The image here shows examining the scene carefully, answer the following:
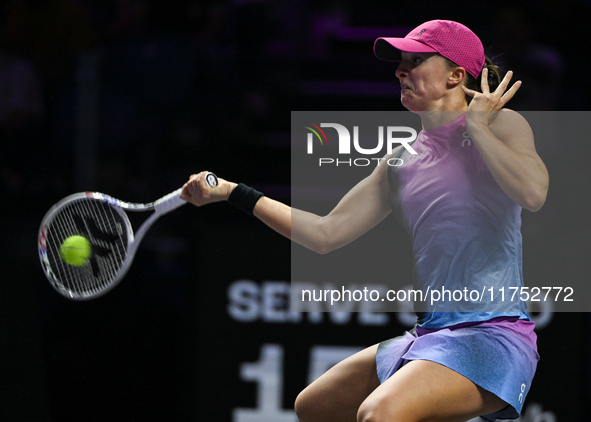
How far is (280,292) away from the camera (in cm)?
367

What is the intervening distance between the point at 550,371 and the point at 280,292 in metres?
1.33

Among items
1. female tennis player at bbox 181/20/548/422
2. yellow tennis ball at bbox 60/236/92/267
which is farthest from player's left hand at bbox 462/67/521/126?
yellow tennis ball at bbox 60/236/92/267

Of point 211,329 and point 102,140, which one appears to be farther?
point 102,140

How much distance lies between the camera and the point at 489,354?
2.12 meters

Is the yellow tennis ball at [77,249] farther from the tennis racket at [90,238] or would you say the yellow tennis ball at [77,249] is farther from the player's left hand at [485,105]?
the player's left hand at [485,105]

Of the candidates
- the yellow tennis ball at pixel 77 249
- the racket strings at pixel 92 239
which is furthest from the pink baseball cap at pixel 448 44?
the yellow tennis ball at pixel 77 249

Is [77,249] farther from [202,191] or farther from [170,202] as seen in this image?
[202,191]

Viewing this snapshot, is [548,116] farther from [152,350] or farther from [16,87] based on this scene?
[16,87]

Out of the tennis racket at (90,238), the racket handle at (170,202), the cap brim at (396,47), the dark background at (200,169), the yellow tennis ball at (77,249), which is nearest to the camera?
the cap brim at (396,47)

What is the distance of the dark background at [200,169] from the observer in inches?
145

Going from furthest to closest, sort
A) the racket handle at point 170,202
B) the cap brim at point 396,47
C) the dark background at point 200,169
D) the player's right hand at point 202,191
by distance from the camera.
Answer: the dark background at point 200,169 → the racket handle at point 170,202 → the player's right hand at point 202,191 → the cap brim at point 396,47

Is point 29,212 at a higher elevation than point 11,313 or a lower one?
higher

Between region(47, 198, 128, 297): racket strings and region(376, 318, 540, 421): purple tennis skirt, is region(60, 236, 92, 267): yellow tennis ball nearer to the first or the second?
region(47, 198, 128, 297): racket strings

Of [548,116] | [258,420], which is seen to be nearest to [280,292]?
[258,420]
